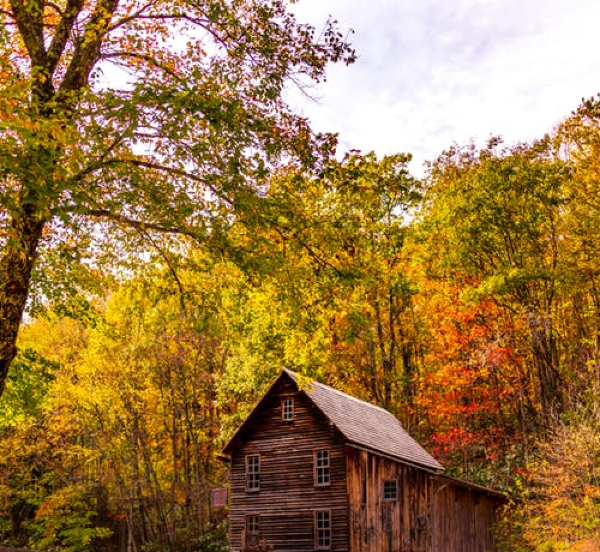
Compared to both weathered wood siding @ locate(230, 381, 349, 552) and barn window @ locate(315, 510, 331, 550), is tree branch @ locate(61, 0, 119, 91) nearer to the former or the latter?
weathered wood siding @ locate(230, 381, 349, 552)

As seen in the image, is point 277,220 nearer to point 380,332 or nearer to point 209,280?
point 209,280

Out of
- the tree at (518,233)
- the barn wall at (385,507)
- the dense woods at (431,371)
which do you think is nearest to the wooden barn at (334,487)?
the barn wall at (385,507)

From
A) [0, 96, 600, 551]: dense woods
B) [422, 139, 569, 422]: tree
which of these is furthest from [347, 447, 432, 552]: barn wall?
[422, 139, 569, 422]: tree

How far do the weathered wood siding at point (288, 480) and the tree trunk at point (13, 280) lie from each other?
2027cm

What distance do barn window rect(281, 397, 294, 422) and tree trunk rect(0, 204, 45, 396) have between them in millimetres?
20857

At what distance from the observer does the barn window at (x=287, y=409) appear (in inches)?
1209

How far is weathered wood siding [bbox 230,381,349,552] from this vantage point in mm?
28922

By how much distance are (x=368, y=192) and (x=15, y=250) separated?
573 cm

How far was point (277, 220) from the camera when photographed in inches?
481

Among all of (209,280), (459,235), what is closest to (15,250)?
Result: (209,280)

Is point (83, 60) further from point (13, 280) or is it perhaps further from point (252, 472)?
point (252, 472)

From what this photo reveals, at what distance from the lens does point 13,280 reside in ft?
35.1

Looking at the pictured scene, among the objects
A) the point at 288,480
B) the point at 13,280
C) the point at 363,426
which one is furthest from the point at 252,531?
the point at 13,280

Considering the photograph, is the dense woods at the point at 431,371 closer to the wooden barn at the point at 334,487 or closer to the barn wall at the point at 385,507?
the wooden barn at the point at 334,487
